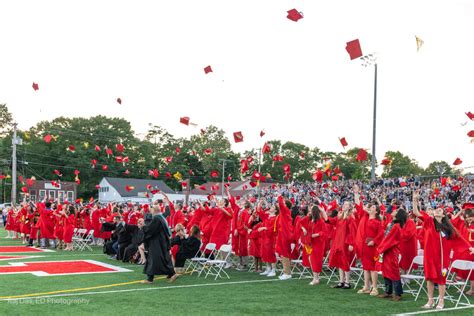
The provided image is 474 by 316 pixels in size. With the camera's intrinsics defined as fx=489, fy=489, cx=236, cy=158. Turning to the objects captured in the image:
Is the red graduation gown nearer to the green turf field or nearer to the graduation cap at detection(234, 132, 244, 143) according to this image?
the green turf field

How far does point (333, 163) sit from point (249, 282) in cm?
8682

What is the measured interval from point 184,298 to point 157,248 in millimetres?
2164

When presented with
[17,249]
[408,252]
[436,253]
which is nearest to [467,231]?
[408,252]

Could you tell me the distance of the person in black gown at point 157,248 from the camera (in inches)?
441

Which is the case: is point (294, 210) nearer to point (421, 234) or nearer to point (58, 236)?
point (421, 234)

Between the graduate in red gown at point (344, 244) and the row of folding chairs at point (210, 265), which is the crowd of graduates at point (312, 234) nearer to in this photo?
the graduate in red gown at point (344, 244)

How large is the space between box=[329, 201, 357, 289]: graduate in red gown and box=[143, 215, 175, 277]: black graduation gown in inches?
149

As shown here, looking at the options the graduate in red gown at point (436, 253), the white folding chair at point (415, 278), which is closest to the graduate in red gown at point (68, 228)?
the white folding chair at point (415, 278)

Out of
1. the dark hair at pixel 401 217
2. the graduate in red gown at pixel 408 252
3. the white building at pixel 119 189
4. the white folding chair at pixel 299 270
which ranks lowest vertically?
the white folding chair at pixel 299 270

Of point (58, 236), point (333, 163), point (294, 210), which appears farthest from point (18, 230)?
point (333, 163)

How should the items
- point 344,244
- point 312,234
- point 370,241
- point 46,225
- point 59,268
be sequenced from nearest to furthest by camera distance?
point 370,241 < point 344,244 < point 312,234 < point 59,268 < point 46,225

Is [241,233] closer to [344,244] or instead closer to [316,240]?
[316,240]

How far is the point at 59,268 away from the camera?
1348 centimetres

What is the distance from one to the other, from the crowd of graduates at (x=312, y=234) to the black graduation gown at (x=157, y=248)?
23 cm
